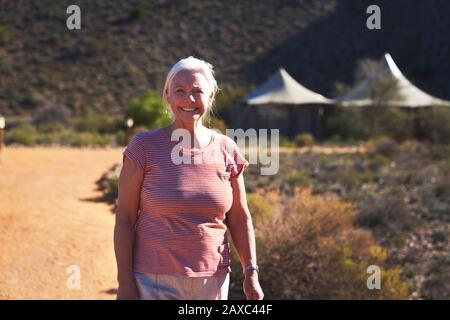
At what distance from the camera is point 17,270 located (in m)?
8.62

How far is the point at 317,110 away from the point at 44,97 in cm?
1534

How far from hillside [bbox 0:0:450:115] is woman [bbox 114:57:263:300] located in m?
39.8

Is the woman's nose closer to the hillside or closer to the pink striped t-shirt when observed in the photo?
the pink striped t-shirt

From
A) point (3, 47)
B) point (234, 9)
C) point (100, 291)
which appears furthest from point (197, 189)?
point (234, 9)

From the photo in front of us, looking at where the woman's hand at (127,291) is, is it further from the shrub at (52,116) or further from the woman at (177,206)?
the shrub at (52,116)

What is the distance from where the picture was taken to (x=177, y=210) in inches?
139

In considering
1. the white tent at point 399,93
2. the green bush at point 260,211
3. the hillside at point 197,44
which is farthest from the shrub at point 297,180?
the hillside at point 197,44

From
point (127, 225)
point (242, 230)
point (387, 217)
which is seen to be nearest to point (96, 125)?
point (387, 217)

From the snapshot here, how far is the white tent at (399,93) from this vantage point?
33000mm

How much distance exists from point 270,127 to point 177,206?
1251 inches

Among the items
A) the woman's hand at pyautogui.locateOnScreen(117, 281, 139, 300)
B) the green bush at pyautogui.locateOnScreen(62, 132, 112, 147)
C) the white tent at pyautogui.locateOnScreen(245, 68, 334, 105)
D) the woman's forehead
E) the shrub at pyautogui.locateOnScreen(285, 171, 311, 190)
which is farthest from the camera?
the white tent at pyautogui.locateOnScreen(245, 68, 334, 105)

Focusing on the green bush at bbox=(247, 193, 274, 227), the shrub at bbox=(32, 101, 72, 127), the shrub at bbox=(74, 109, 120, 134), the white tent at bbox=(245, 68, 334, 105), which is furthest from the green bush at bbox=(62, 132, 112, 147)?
the green bush at bbox=(247, 193, 274, 227)

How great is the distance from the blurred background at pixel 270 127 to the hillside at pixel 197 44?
11 centimetres

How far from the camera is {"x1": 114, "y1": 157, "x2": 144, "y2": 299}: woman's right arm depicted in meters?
3.54
